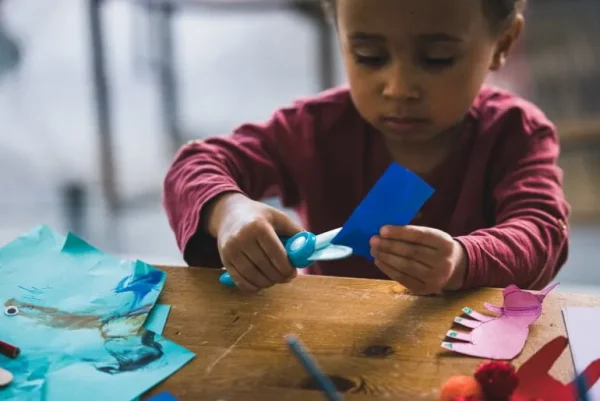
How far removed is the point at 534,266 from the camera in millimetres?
747

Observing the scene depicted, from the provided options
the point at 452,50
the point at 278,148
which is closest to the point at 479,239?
the point at 452,50

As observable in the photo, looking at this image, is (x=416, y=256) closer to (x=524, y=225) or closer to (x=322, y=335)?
(x=322, y=335)

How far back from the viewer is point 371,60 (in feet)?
2.55

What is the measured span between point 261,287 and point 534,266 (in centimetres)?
29

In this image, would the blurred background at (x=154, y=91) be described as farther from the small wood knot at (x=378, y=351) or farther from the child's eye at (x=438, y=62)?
the small wood knot at (x=378, y=351)

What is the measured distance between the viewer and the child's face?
727mm

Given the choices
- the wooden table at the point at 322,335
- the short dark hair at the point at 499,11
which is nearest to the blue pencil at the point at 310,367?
the wooden table at the point at 322,335

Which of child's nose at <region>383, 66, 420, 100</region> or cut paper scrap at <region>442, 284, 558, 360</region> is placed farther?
child's nose at <region>383, 66, 420, 100</region>

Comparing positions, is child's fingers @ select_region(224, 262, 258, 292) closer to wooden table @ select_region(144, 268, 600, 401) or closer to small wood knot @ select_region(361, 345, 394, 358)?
wooden table @ select_region(144, 268, 600, 401)

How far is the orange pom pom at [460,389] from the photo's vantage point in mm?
492

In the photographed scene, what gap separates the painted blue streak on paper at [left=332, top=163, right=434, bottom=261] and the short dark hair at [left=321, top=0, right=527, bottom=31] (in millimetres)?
298

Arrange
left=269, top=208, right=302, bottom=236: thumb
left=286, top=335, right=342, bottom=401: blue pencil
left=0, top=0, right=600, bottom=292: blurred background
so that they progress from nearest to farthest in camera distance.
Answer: left=286, top=335, right=342, bottom=401: blue pencil, left=269, top=208, right=302, bottom=236: thumb, left=0, top=0, right=600, bottom=292: blurred background

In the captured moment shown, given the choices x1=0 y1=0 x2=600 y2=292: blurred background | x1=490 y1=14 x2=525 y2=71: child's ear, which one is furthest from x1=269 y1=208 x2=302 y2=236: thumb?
x1=0 y1=0 x2=600 y2=292: blurred background

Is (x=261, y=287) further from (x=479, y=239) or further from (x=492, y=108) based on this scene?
(x=492, y=108)
